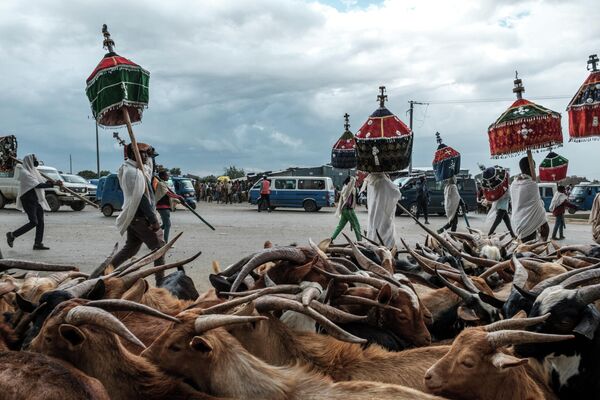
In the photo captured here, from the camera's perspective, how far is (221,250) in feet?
37.6

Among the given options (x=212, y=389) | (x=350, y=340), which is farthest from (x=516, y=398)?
(x=212, y=389)

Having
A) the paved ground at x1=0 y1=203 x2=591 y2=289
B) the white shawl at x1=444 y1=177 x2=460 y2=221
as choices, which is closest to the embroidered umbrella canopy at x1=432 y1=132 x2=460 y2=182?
the white shawl at x1=444 y1=177 x2=460 y2=221

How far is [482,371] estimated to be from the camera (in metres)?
2.49

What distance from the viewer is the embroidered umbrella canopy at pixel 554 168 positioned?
48.7ft

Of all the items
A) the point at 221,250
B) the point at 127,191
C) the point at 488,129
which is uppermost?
the point at 488,129

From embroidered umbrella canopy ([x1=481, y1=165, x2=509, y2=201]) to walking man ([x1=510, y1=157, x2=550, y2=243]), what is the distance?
383 centimetres

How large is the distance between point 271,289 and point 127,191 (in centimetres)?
401

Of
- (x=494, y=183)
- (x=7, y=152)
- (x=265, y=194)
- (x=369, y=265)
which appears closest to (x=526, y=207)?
(x=494, y=183)

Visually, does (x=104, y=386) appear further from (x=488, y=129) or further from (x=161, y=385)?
(x=488, y=129)

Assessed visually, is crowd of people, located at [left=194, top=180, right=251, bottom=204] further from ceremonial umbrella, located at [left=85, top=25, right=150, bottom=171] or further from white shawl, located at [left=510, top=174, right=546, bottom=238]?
ceremonial umbrella, located at [left=85, top=25, right=150, bottom=171]

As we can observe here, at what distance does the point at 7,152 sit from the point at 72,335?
10413 millimetres

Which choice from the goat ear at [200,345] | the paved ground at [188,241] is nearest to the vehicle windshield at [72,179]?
the paved ground at [188,241]

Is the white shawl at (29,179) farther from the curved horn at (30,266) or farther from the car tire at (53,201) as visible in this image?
the car tire at (53,201)

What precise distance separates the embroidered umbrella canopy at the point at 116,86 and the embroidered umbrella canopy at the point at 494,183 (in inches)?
330
